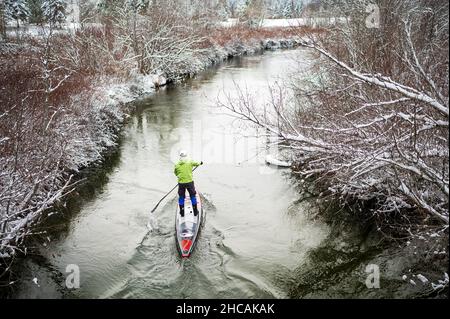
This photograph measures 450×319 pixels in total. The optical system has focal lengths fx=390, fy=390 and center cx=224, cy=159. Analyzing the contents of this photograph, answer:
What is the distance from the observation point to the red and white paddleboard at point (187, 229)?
26.9 feet

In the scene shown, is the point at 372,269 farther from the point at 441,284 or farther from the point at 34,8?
the point at 34,8

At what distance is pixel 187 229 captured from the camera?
8703 mm

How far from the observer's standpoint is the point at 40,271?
7844 mm

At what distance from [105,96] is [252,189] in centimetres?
864

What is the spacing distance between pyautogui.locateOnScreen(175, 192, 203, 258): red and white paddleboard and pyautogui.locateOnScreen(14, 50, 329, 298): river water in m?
0.22

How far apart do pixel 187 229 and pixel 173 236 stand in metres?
0.61

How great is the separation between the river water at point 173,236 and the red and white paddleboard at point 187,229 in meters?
0.22

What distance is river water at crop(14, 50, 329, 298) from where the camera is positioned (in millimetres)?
7465

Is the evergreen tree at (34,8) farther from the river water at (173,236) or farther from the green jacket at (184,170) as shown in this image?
the green jacket at (184,170)
